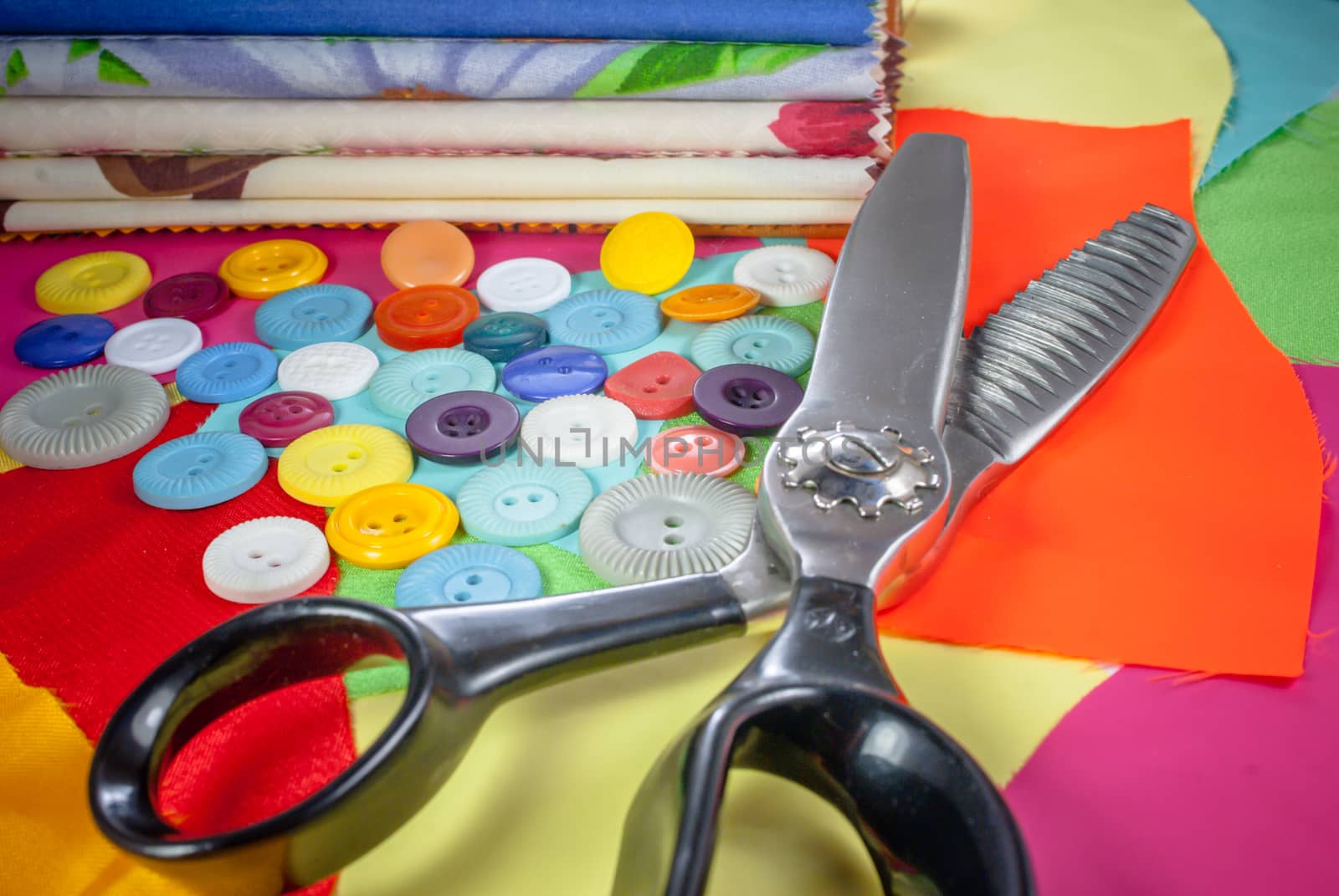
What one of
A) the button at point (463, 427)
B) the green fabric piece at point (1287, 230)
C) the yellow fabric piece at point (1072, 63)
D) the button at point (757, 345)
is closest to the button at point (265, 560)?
the button at point (463, 427)

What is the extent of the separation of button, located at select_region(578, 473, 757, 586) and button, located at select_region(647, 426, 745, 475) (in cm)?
3

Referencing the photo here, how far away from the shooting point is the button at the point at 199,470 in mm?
742

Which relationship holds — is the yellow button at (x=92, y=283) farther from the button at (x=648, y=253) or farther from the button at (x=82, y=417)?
the button at (x=648, y=253)

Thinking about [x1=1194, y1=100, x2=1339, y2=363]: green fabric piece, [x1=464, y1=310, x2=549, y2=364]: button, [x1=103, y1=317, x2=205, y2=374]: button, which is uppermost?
[x1=1194, y1=100, x2=1339, y2=363]: green fabric piece

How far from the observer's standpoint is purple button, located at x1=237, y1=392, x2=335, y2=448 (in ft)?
2.62

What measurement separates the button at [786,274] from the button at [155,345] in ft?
1.51

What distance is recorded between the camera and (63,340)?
2.98ft

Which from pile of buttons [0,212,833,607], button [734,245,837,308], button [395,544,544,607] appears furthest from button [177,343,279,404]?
button [734,245,837,308]

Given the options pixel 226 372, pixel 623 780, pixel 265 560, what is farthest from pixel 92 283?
pixel 623 780

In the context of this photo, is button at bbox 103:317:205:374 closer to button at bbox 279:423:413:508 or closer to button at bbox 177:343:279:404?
button at bbox 177:343:279:404

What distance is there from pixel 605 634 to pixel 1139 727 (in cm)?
30

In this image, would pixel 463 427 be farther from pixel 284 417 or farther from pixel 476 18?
pixel 476 18

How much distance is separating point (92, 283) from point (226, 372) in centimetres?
22

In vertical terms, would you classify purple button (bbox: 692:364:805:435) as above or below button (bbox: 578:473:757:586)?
above
